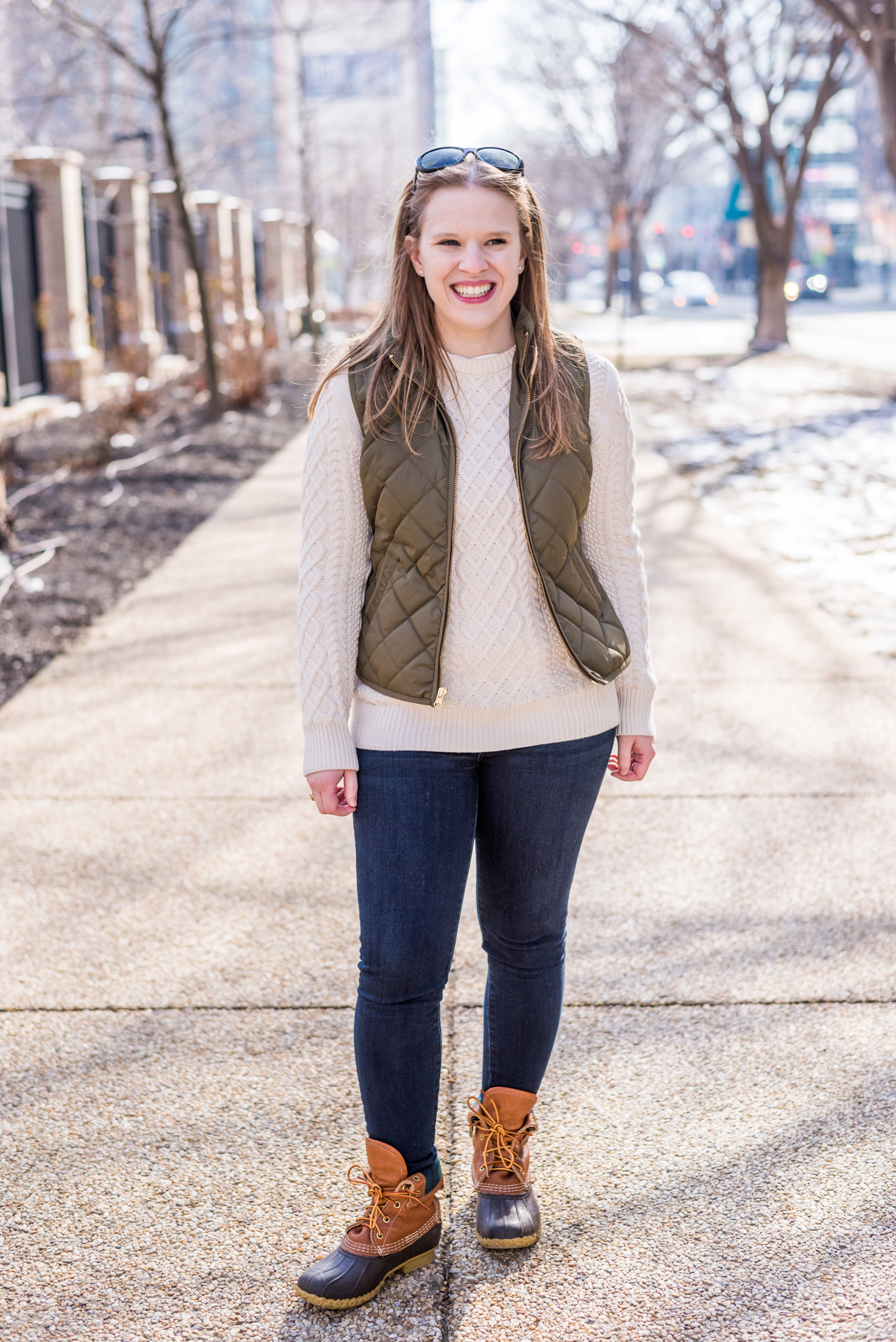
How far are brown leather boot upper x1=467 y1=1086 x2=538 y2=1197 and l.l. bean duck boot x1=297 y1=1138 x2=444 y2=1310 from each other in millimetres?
150

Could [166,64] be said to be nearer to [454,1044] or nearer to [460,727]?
A: [454,1044]

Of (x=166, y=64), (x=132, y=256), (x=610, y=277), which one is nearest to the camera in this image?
(x=166, y=64)

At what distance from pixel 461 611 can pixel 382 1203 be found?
1000 mm

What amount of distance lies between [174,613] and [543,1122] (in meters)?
4.95

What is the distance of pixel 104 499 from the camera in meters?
10.9

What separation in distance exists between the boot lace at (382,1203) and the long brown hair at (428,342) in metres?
1.24

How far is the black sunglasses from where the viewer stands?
2.29 metres

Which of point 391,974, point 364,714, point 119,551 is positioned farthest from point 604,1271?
point 119,551

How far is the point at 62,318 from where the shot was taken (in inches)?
682

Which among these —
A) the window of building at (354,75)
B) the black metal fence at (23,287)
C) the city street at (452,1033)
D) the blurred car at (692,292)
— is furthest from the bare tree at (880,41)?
the blurred car at (692,292)

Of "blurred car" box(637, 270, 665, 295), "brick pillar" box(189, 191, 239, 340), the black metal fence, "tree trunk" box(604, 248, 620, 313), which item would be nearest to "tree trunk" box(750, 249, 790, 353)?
"brick pillar" box(189, 191, 239, 340)

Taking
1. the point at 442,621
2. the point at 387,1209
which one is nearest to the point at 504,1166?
the point at 387,1209

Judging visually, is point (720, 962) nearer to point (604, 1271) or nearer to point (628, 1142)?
point (628, 1142)

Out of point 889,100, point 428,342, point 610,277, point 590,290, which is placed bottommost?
point 590,290
